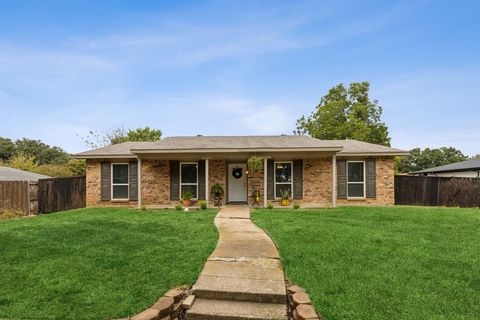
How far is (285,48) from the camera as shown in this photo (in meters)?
14.5

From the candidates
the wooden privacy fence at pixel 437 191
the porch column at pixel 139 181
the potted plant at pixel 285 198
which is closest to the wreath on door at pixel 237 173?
the potted plant at pixel 285 198

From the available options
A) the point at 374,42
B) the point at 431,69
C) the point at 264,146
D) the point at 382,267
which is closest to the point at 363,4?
the point at 374,42

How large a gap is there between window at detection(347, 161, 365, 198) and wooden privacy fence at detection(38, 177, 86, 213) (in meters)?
12.9

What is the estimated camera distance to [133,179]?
13492 mm

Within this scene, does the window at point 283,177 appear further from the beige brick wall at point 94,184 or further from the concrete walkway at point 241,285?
the beige brick wall at point 94,184

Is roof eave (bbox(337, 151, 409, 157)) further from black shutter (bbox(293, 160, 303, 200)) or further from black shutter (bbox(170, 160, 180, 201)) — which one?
black shutter (bbox(170, 160, 180, 201))

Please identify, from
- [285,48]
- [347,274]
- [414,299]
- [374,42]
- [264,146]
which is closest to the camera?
[414,299]

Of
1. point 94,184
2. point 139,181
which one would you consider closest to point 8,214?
point 94,184

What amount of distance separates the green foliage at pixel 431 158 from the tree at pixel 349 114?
1558 centimetres

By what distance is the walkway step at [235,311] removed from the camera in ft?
11.4

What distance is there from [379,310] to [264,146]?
30.3 feet

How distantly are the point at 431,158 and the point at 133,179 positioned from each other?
44.2 meters

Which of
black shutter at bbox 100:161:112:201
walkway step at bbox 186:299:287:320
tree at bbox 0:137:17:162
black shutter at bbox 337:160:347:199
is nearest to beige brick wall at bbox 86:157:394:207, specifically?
black shutter at bbox 100:161:112:201

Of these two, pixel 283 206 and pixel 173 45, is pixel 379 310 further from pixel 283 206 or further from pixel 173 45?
pixel 173 45
